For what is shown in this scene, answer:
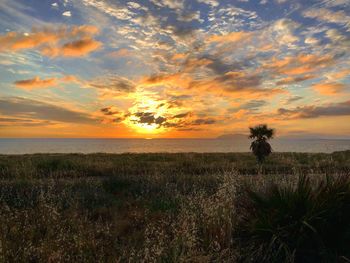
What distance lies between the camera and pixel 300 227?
616cm

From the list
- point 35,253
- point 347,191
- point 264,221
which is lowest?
point 35,253

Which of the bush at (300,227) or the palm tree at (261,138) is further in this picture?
the palm tree at (261,138)

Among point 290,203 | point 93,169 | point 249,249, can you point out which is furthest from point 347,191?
point 93,169

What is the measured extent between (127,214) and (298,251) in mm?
4446

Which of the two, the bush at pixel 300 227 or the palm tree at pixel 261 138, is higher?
the palm tree at pixel 261 138

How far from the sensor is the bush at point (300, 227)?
19.8 feet

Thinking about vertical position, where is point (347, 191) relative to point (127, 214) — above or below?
above

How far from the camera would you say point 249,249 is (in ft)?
20.4

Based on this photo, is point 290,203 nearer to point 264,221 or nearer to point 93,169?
point 264,221

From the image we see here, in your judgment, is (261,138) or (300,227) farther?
(261,138)

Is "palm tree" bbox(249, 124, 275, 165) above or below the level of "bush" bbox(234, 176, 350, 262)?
above

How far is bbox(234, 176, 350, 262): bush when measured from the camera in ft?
19.8

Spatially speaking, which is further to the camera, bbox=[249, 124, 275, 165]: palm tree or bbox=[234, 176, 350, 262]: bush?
bbox=[249, 124, 275, 165]: palm tree

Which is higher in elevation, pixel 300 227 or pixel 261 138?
pixel 261 138
